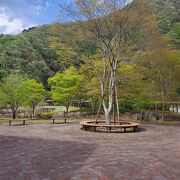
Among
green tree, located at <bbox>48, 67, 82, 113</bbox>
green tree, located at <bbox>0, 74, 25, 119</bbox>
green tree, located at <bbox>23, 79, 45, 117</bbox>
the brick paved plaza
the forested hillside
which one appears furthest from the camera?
the forested hillside

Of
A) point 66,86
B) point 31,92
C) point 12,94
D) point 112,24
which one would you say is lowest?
point 12,94

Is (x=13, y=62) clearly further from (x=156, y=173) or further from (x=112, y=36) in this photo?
(x=156, y=173)

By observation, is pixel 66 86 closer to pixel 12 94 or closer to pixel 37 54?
pixel 12 94

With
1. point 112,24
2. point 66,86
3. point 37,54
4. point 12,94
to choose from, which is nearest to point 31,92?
point 12,94

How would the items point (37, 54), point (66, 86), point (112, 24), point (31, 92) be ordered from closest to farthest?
point (112, 24) < point (66, 86) < point (31, 92) < point (37, 54)

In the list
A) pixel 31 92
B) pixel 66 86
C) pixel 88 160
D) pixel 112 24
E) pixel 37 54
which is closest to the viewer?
pixel 88 160

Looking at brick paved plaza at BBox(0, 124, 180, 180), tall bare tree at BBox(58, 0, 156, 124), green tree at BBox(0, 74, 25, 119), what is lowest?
brick paved plaza at BBox(0, 124, 180, 180)

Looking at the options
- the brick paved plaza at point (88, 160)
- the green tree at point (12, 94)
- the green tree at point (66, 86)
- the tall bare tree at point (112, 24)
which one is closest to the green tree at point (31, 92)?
the green tree at point (12, 94)

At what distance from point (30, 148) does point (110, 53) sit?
1263 cm

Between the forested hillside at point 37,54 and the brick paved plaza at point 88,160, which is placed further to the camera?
the forested hillside at point 37,54

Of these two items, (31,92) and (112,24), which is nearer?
(112,24)

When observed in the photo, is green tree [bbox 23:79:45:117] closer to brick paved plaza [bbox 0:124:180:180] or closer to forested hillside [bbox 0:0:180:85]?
forested hillside [bbox 0:0:180:85]

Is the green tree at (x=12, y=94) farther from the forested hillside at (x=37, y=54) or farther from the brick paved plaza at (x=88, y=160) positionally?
the brick paved plaza at (x=88, y=160)

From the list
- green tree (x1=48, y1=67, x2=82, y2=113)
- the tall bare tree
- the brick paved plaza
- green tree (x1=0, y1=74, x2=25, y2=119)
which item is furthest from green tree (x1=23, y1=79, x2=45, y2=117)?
the brick paved plaza
